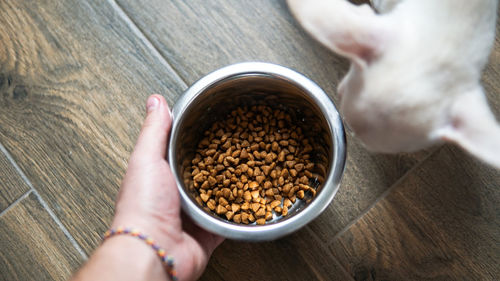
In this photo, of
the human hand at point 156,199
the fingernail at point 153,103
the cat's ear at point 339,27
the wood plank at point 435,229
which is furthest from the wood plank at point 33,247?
the cat's ear at point 339,27

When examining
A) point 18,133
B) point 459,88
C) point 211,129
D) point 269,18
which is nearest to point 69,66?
point 18,133

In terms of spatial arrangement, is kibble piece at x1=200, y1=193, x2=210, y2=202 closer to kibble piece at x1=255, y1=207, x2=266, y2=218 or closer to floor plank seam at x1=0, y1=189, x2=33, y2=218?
kibble piece at x1=255, y1=207, x2=266, y2=218

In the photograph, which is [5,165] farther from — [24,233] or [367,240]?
[367,240]

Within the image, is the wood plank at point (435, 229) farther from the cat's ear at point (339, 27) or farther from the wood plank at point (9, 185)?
the wood plank at point (9, 185)

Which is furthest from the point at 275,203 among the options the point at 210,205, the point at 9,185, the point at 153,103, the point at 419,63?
the point at 9,185

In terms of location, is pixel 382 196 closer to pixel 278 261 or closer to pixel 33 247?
pixel 278 261

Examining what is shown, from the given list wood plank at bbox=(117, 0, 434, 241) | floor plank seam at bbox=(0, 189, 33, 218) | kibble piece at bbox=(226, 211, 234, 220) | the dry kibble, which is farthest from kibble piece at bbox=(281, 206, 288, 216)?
floor plank seam at bbox=(0, 189, 33, 218)
